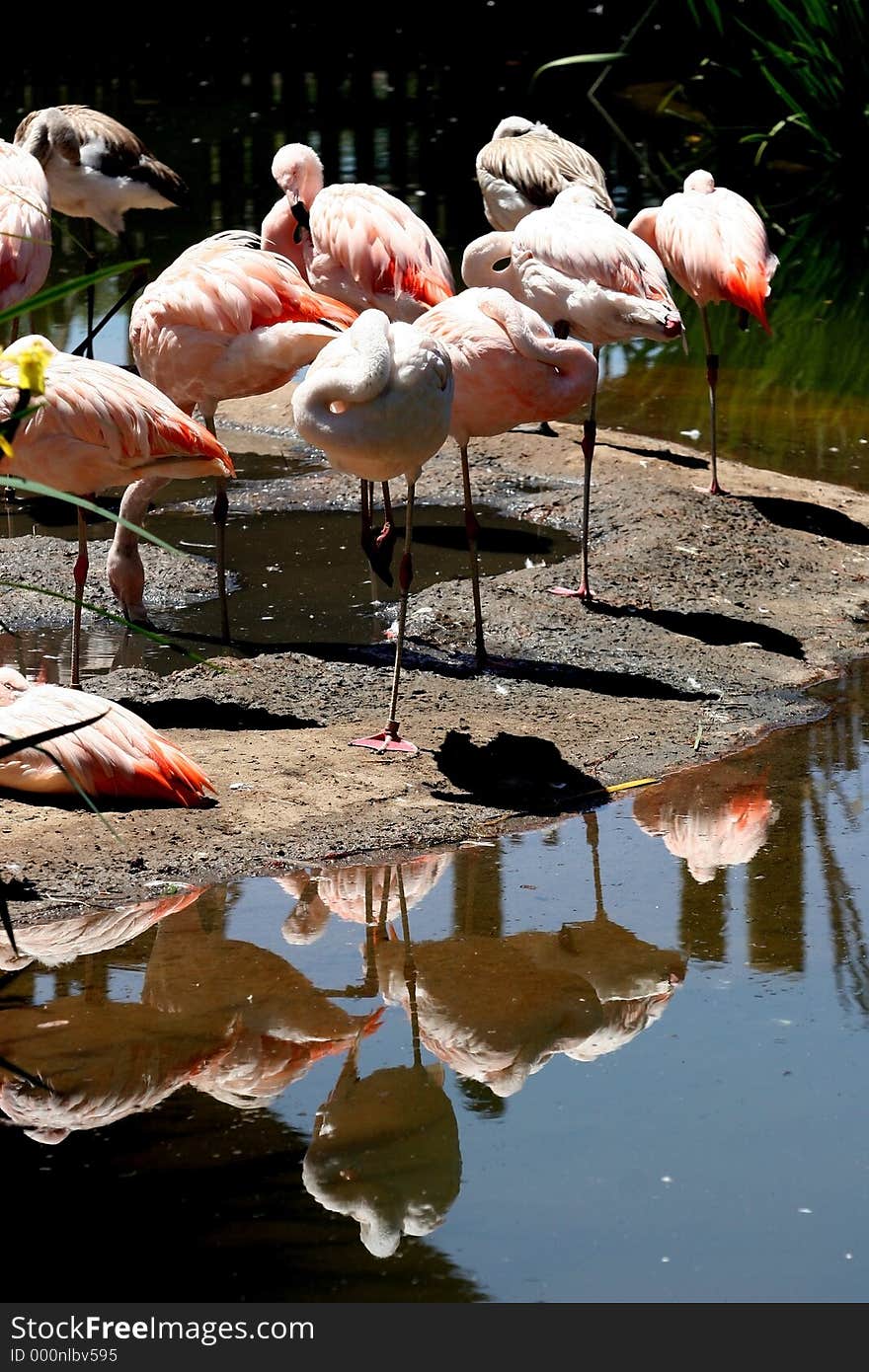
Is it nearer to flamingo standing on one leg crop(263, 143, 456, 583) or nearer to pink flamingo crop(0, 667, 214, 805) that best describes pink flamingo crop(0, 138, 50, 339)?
flamingo standing on one leg crop(263, 143, 456, 583)

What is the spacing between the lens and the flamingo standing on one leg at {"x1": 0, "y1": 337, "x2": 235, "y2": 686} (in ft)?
15.6

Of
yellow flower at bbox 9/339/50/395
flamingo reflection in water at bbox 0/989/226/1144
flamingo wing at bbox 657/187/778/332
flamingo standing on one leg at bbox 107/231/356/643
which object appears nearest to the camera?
yellow flower at bbox 9/339/50/395

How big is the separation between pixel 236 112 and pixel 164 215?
13.1ft

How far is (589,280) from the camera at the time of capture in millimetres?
5789

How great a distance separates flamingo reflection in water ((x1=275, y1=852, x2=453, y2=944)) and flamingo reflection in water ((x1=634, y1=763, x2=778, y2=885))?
0.54 metres

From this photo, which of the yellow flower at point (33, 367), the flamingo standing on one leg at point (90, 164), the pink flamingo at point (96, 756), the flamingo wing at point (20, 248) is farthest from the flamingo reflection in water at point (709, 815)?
the flamingo standing on one leg at point (90, 164)

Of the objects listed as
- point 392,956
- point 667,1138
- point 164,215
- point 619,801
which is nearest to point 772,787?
point 619,801

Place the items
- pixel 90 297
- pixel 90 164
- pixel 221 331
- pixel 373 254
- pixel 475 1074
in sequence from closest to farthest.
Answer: pixel 475 1074 → pixel 221 331 → pixel 373 254 → pixel 90 297 → pixel 90 164

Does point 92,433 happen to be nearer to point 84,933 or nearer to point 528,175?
point 84,933

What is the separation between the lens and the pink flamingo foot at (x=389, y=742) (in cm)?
457

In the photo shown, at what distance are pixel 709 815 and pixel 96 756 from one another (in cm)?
143

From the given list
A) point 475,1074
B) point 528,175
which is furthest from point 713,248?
point 475,1074

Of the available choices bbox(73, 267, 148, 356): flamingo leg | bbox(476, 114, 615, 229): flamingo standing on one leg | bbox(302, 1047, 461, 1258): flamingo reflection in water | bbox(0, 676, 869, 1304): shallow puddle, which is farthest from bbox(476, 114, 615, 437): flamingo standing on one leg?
bbox(302, 1047, 461, 1258): flamingo reflection in water

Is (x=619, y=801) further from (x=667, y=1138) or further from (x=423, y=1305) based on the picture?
(x=423, y=1305)
